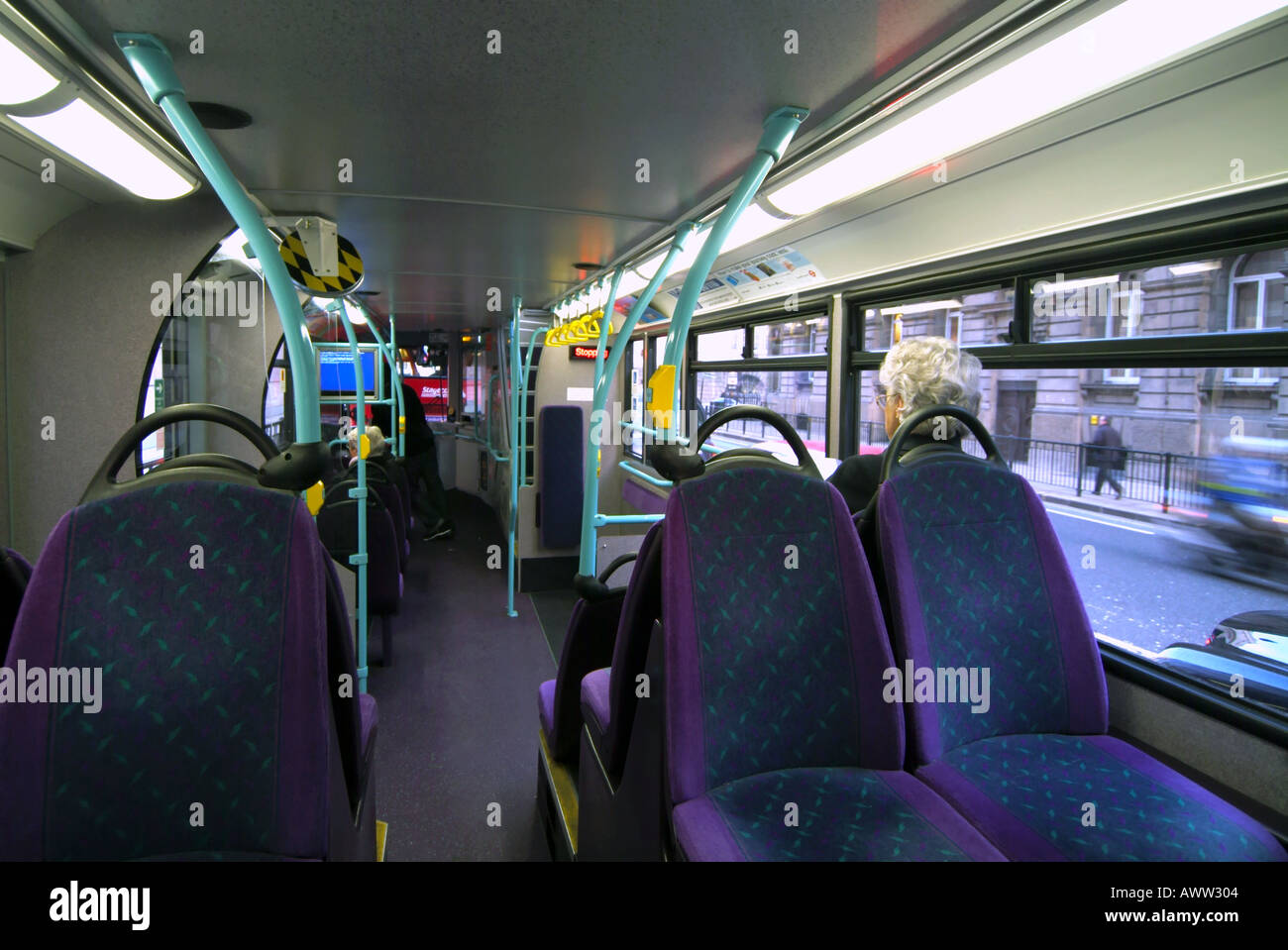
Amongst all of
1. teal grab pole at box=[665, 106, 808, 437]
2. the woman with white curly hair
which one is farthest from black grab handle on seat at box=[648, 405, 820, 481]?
the woman with white curly hair

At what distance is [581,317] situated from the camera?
18.8 feet

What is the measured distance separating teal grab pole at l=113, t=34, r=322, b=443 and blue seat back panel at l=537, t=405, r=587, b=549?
14.3 ft

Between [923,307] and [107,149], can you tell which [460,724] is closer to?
[107,149]

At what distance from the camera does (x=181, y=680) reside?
1.29m

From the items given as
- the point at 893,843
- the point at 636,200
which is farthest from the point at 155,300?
the point at 893,843

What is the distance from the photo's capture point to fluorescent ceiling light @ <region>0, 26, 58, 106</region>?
1511 millimetres

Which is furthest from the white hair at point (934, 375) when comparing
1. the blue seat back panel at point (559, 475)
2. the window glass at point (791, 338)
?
the blue seat back panel at point (559, 475)

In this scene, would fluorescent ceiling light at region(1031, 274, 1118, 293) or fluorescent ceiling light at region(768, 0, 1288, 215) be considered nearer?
fluorescent ceiling light at region(768, 0, 1288, 215)

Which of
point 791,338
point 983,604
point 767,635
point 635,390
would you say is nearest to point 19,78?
point 767,635

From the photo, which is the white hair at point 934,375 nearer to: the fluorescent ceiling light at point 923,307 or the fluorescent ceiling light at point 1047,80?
the fluorescent ceiling light at point 1047,80

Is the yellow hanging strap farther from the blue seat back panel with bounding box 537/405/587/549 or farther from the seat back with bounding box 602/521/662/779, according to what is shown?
the blue seat back panel with bounding box 537/405/587/549

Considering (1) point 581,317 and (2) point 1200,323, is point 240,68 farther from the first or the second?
(1) point 581,317

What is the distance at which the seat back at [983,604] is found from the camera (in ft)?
5.52

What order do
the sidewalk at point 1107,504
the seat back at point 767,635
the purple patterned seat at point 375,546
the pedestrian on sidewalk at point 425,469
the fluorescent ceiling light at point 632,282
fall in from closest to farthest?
the seat back at point 767,635 → the sidewalk at point 1107,504 → the purple patterned seat at point 375,546 → the fluorescent ceiling light at point 632,282 → the pedestrian on sidewalk at point 425,469
